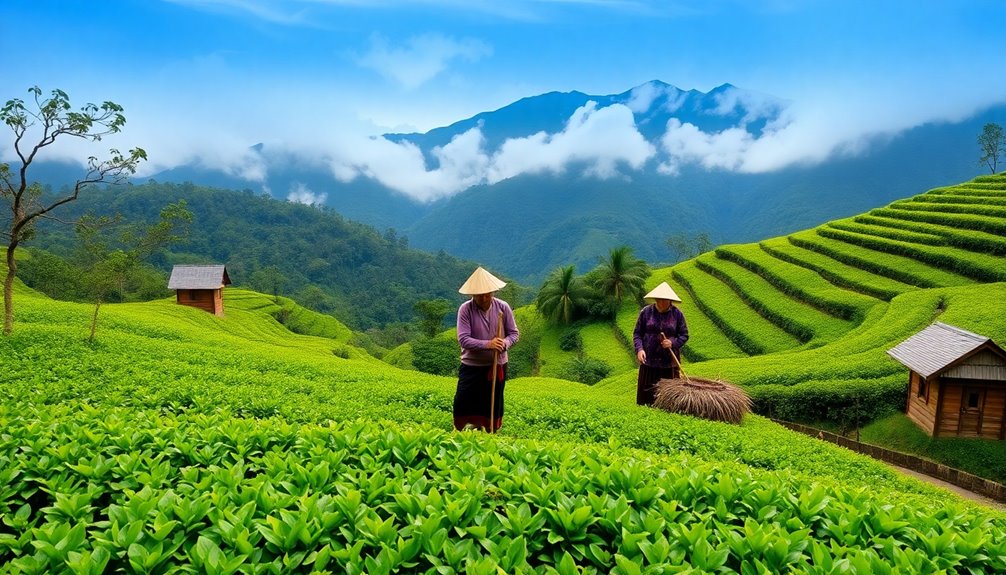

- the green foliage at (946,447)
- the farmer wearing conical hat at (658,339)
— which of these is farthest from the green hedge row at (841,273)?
the farmer wearing conical hat at (658,339)

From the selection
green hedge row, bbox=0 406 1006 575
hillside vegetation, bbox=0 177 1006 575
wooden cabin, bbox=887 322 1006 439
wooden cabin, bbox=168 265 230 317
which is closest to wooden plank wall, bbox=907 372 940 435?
wooden cabin, bbox=887 322 1006 439

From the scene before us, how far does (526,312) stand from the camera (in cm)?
4734

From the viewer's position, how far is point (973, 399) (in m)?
13.8

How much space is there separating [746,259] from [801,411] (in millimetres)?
20608

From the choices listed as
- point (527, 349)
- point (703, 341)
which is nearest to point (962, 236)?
point (703, 341)

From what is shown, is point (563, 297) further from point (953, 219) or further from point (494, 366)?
point (494, 366)

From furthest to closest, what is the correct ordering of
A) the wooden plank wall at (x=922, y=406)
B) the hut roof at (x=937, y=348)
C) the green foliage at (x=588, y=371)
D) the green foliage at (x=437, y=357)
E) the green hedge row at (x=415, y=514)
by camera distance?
the green foliage at (x=437, y=357), the green foliage at (x=588, y=371), the wooden plank wall at (x=922, y=406), the hut roof at (x=937, y=348), the green hedge row at (x=415, y=514)

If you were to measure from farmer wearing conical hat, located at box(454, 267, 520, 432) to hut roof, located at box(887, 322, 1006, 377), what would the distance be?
12005 millimetres

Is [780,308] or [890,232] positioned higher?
[890,232]

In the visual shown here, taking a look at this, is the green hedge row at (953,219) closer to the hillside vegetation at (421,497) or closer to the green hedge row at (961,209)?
the green hedge row at (961,209)

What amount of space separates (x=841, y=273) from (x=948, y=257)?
14.3 feet

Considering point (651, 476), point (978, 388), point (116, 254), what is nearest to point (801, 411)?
point (978, 388)

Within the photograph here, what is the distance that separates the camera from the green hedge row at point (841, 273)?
25.4 m

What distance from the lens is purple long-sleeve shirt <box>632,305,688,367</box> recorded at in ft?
32.9
